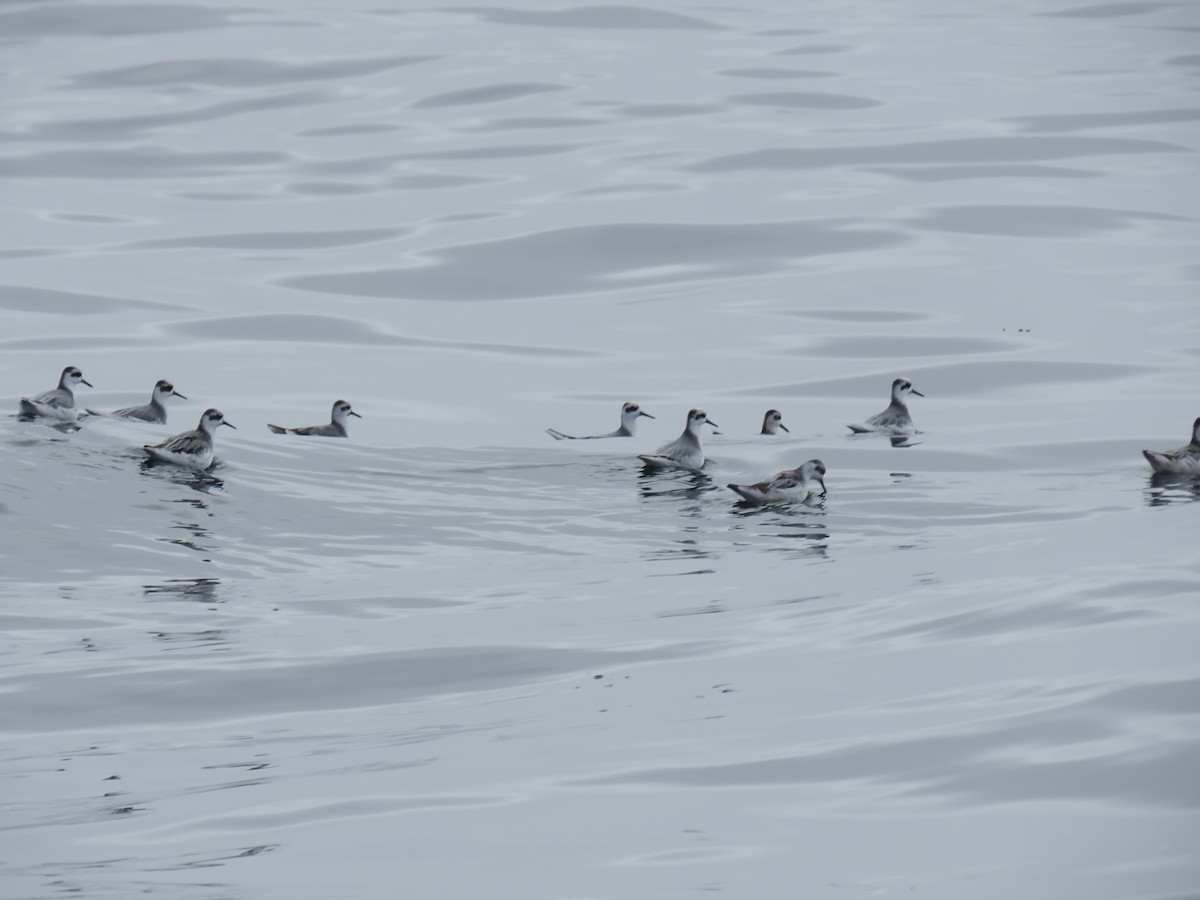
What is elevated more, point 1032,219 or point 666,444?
point 1032,219

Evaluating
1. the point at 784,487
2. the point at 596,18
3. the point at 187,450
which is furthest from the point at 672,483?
the point at 596,18

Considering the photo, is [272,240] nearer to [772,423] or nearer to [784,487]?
[772,423]

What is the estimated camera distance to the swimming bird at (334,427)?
19297mm

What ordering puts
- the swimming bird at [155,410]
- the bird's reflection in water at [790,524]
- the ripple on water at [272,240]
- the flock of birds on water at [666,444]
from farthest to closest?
the ripple on water at [272,240] → the swimming bird at [155,410] → the flock of birds on water at [666,444] → the bird's reflection in water at [790,524]

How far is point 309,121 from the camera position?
4219 cm

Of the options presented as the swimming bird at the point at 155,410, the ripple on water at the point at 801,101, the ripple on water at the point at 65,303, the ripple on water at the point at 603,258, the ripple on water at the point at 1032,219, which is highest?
the ripple on water at the point at 801,101

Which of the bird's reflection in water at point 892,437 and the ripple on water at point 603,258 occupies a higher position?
the ripple on water at point 603,258

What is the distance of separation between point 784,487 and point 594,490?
6.13ft

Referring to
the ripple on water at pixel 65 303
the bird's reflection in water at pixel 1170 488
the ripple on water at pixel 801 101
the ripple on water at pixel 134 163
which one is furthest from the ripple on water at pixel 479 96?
the bird's reflection in water at pixel 1170 488

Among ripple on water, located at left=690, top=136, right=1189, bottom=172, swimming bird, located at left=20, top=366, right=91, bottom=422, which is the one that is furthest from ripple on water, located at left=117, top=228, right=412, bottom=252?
swimming bird, located at left=20, top=366, right=91, bottom=422

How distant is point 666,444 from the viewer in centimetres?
1894

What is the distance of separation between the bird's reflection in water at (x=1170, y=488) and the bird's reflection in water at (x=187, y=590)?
8266 millimetres

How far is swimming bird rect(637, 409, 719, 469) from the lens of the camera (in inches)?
711

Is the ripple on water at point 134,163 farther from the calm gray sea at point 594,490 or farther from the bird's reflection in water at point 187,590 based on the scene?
the bird's reflection in water at point 187,590
